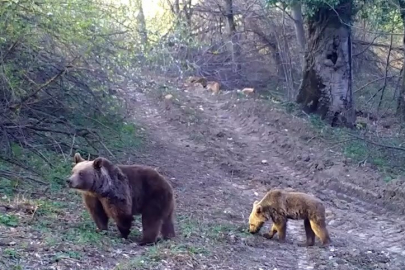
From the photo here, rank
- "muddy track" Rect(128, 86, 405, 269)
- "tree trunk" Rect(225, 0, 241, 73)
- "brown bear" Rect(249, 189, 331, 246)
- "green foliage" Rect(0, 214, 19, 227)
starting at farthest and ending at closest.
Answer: "tree trunk" Rect(225, 0, 241, 73) < "brown bear" Rect(249, 189, 331, 246) < "muddy track" Rect(128, 86, 405, 269) < "green foliage" Rect(0, 214, 19, 227)

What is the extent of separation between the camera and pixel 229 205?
1244cm

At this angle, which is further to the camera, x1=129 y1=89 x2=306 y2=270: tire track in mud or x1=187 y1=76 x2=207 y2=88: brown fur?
x1=187 y1=76 x2=207 y2=88: brown fur

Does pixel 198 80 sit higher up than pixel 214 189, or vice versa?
pixel 198 80

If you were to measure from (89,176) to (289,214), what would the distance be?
3.51 m

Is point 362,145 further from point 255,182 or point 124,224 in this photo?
point 124,224

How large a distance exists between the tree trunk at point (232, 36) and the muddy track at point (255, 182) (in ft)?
18.8

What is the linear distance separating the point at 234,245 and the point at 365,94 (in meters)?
18.5

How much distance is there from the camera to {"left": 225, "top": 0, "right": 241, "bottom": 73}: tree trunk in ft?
93.7

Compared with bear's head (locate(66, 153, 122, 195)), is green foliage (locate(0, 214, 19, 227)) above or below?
below

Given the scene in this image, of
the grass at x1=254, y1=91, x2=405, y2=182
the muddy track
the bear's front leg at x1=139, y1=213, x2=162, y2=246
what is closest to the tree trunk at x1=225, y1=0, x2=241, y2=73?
the muddy track

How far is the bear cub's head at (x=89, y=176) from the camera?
814cm

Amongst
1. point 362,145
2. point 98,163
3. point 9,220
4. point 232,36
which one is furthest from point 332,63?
point 9,220

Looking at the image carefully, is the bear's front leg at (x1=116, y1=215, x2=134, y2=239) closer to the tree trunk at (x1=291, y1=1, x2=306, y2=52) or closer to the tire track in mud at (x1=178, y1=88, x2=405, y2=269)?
the tire track in mud at (x1=178, y1=88, x2=405, y2=269)

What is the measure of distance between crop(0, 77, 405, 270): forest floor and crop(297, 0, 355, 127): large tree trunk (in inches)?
38.2
